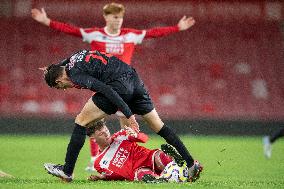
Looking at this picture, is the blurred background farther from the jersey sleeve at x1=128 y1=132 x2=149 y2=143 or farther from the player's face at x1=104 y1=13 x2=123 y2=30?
the jersey sleeve at x1=128 y1=132 x2=149 y2=143

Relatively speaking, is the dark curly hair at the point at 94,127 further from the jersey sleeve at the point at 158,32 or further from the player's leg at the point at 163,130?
the jersey sleeve at the point at 158,32

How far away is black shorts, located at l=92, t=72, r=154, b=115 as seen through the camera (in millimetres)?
7199

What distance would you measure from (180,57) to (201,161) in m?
12.0

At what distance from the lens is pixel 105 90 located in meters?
7.08

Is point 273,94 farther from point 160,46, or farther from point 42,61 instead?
point 42,61

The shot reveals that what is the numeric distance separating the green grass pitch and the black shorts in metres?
0.73

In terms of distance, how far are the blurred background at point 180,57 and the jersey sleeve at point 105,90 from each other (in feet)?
46.1

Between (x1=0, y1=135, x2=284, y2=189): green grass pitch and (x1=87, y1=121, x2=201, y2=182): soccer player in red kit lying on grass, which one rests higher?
(x1=87, y1=121, x2=201, y2=182): soccer player in red kit lying on grass

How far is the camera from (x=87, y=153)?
13102 mm

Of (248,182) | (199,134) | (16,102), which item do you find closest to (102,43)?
(248,182)

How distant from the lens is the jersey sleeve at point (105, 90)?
7062mm

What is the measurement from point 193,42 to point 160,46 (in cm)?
98

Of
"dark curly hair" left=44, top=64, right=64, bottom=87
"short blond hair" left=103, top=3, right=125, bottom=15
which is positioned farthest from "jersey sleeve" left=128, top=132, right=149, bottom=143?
"short blond hair" left=103, top=3, right=125, bottom=15

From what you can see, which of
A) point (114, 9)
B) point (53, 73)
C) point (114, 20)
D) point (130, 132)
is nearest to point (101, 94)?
point (130, 132)
